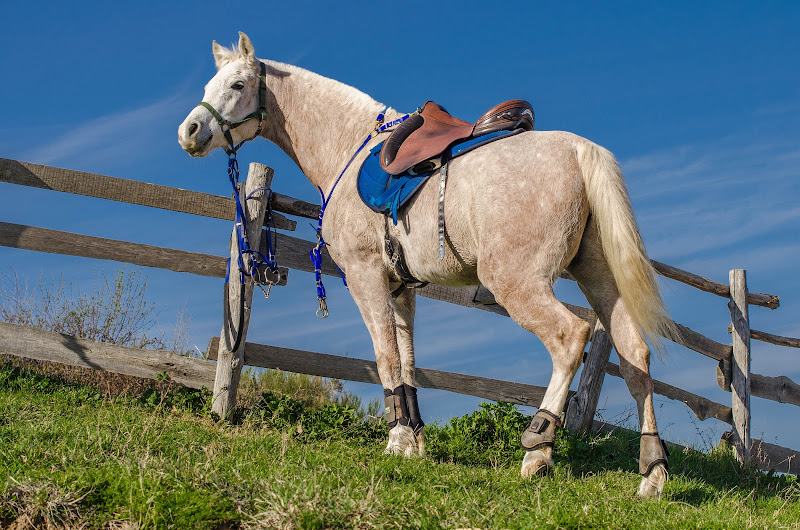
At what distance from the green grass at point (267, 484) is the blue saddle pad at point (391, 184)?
6.41ft

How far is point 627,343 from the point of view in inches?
193

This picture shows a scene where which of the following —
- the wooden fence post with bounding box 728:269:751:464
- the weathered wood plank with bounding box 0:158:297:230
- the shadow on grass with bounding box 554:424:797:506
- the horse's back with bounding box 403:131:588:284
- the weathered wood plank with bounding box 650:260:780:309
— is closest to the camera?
the horse's back with bounding box 403:131:588:284

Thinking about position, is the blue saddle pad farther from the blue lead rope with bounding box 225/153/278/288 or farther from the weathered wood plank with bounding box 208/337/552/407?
the weathered wood plank with bounding box 208/337/552/407

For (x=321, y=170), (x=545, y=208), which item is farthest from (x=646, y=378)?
(x=321, y=170)

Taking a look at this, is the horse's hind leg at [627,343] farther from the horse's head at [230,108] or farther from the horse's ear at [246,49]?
the horse's ear at [246,49]

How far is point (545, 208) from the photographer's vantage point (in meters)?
4.70

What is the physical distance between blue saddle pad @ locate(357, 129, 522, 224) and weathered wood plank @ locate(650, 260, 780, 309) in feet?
15.1

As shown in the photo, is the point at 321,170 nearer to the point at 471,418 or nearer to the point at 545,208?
the point at 545,208

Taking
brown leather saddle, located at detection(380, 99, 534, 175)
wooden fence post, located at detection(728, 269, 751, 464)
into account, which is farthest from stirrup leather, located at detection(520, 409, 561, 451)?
wooden fence post, located at detection(728, 269, 751, 464)

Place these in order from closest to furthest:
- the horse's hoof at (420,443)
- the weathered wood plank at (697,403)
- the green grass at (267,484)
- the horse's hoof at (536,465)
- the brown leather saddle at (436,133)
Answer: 1. the green grass at (267,484)
2. the horse's hoof at (536,465)
3. the brown leather saddle at (436,133)
4. the horse's hoof at (420,443)
5. the weathered wood plank at (697,403)

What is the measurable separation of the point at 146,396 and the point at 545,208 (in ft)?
15.5

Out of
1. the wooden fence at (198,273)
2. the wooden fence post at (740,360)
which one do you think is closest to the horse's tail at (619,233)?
the wooden fence at (198,273)

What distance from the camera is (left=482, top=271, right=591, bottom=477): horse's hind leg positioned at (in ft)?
14.6

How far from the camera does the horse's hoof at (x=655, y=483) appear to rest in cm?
474
